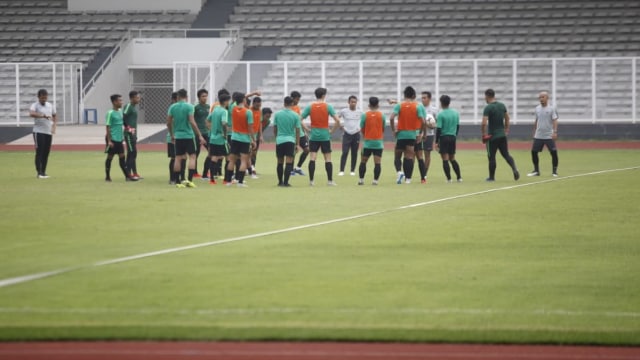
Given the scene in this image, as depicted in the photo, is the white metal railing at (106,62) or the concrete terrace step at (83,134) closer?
the concrete terrace step at (83,134)

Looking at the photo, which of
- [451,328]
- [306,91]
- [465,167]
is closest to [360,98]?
[306,91]

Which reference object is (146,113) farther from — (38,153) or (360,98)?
(38,153)

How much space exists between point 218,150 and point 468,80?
2003 cm

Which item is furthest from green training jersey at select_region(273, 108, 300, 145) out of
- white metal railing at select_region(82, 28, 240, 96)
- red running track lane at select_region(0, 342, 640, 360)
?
white metal railing at select_region(82, 28, 240, 96)

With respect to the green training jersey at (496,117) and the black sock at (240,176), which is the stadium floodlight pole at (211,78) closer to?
the black sock at (240,176)

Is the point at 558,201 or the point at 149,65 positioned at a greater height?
the point at 149,65

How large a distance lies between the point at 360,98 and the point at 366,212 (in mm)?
25639

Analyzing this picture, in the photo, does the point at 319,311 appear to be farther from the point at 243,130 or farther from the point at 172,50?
the point at 172,50

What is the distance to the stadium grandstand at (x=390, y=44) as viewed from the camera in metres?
42.3

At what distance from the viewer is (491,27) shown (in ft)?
158

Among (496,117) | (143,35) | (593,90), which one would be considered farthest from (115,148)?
(143,35)

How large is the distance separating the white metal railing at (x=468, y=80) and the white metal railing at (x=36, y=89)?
5068 millimetres

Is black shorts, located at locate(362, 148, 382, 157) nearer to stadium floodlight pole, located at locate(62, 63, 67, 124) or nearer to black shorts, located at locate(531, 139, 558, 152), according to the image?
black shorts, located at locate(531, 139, 558, 152)

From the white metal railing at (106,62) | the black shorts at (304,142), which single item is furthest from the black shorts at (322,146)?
A: the white metal railing at (106,62)
